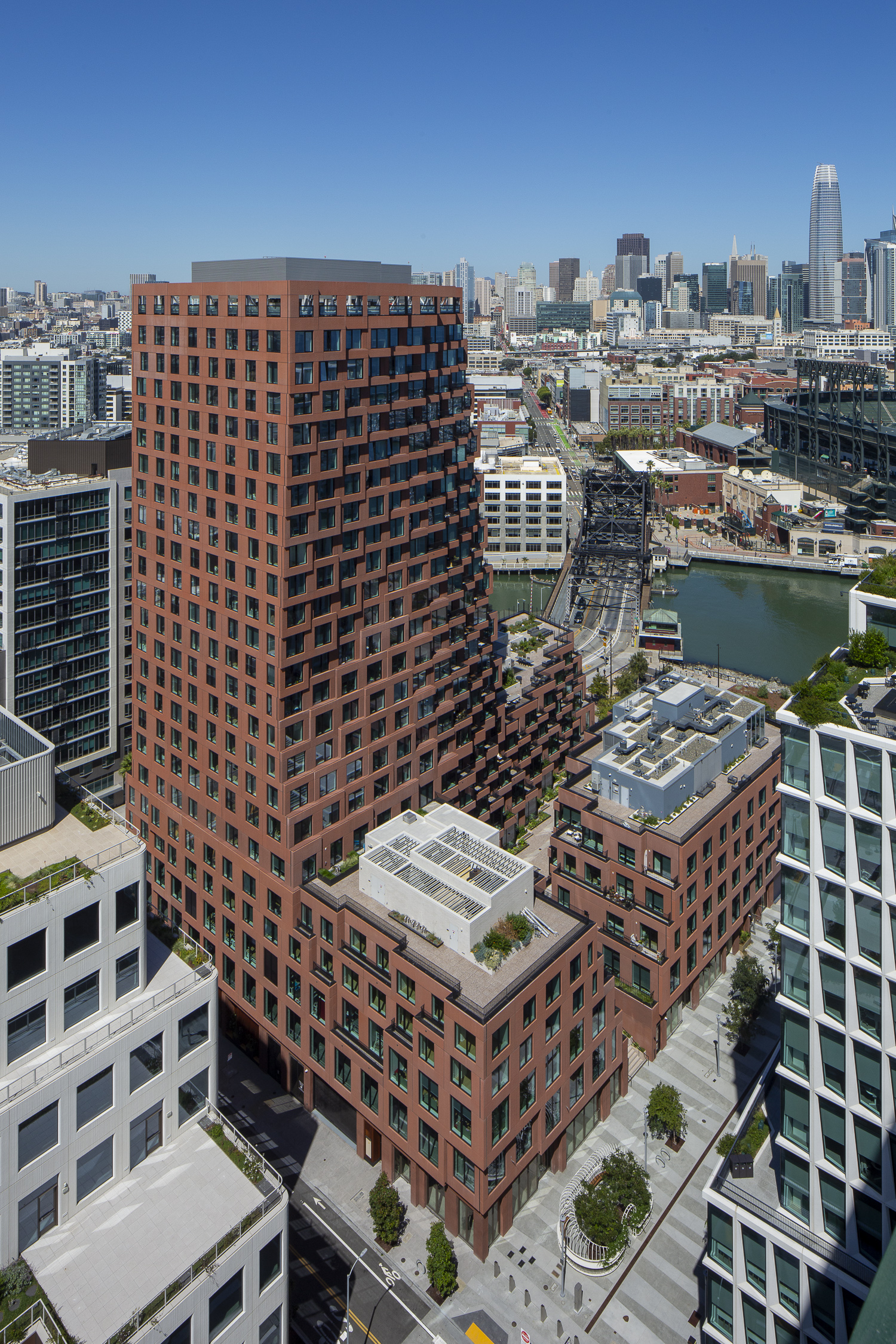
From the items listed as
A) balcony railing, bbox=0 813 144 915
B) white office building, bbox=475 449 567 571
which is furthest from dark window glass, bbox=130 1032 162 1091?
white office building, bbox=475 449 567 571

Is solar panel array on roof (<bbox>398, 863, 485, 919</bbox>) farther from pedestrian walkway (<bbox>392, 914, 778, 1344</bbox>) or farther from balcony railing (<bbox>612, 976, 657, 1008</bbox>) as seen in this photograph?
pedestrian walkway (<bbox>392, 914, 778, 1344</bbox>)

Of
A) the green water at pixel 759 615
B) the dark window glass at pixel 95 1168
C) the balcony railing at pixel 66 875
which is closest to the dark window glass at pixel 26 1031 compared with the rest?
the balcony railing at pixel 66 875

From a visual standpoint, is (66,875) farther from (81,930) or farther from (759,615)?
(759,615)

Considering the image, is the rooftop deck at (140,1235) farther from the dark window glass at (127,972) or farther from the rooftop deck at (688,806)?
the rooftop deck at (688,806)

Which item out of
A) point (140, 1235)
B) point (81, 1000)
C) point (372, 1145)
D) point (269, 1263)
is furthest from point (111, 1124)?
point (372, 1145)

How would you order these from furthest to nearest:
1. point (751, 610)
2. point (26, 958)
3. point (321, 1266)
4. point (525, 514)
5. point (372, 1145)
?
1. point (525, 514)
2. point (751, 610)
3. point (372, 1145)
4. point (321, 1266)
5. point (26, 958)

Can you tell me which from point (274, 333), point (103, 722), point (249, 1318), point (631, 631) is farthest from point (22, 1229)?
point (631, 631)

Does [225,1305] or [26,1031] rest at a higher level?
[26,1031]
